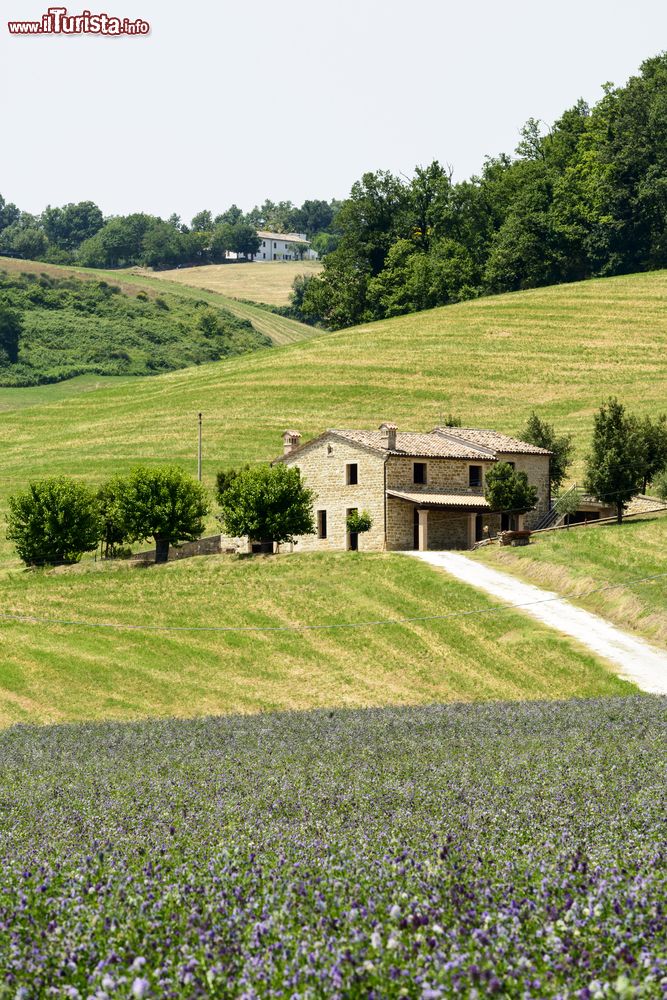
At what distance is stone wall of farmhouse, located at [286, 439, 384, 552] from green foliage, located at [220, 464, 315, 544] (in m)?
2.44

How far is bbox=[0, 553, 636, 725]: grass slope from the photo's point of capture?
43875 millimetres

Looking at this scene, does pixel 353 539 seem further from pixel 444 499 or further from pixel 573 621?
pixel 573 621

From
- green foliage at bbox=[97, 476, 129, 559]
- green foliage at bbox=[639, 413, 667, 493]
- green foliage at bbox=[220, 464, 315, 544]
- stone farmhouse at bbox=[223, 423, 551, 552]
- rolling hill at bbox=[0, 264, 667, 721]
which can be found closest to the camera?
rolling hill at bbox=[0, 264, 667, 721]

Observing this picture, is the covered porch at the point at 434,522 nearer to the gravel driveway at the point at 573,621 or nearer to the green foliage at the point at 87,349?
the gravel driveway at the point at 573,621

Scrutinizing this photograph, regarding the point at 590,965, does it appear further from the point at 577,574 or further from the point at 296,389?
the point at 296,389

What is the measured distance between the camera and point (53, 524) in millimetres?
Result: 71500

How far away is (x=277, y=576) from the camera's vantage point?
6381cm

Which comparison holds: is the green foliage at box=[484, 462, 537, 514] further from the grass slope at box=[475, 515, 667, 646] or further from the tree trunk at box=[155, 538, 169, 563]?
the tree trunk at box=[155, 538, 169, 563]

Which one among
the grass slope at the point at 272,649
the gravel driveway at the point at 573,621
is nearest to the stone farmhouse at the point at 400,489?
the gravel driveway at the point at 573,621

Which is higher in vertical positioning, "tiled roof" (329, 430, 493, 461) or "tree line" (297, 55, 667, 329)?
"tree line" (297, 55, 667, 329)

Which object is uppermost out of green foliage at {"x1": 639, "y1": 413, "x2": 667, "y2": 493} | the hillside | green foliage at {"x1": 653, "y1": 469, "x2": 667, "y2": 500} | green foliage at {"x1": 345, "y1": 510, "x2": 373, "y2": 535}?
the hillside

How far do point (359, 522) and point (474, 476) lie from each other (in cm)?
861

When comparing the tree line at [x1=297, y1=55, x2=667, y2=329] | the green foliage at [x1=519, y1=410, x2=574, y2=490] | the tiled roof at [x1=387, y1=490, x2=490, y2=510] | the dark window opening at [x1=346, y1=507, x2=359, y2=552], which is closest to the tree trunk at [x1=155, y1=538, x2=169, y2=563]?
the dark window opening at [x1=346, y1=507, x2=359, y2=552]

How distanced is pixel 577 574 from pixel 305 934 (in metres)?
49.2
